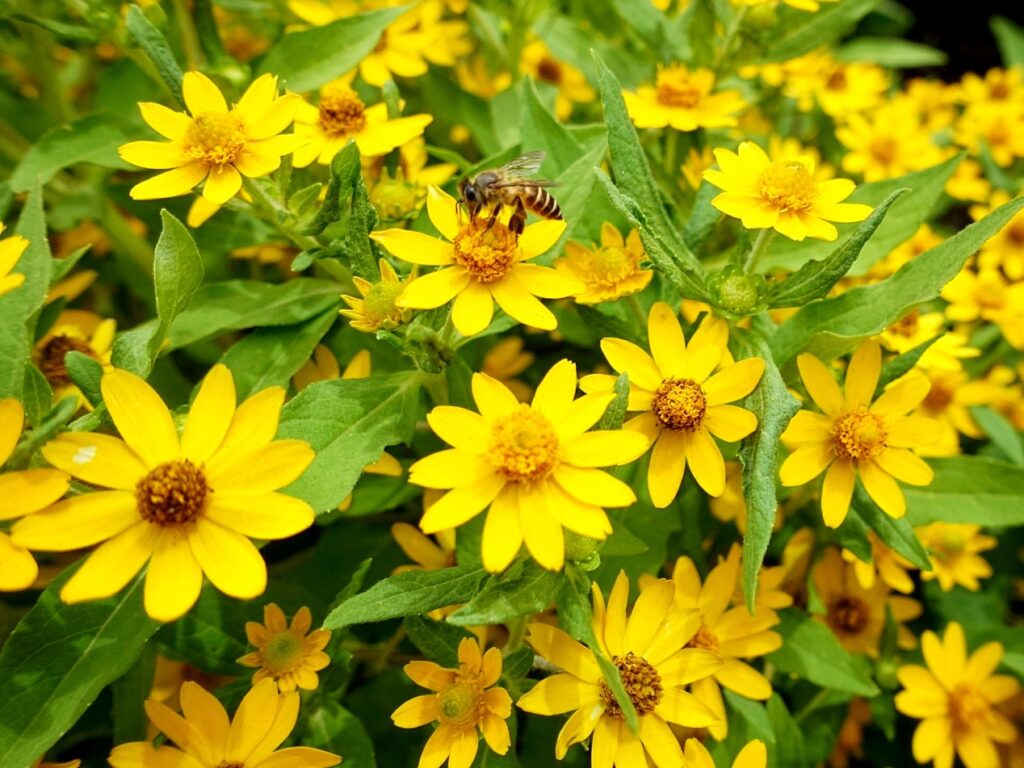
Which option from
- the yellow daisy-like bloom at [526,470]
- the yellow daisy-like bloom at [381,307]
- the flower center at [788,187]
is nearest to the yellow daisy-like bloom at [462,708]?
the yellow daisy-like bloom at [526,470]

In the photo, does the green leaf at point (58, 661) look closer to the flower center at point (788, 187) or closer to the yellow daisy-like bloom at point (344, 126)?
the yellow daisy-like bloom at point (344, 126)

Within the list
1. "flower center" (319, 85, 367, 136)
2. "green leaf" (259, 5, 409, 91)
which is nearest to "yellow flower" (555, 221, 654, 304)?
"flower center" (319, 85, 367, 136)

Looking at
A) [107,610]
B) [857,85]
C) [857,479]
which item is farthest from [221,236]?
[857,85]

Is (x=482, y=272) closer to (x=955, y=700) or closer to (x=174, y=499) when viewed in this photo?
(x=174, y=499)

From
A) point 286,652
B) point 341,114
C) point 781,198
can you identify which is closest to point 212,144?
point 341,114

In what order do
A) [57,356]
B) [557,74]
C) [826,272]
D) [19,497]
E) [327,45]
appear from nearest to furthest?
[19,497]
[826,272]
[57,356]
[327,45]
[557,74]
